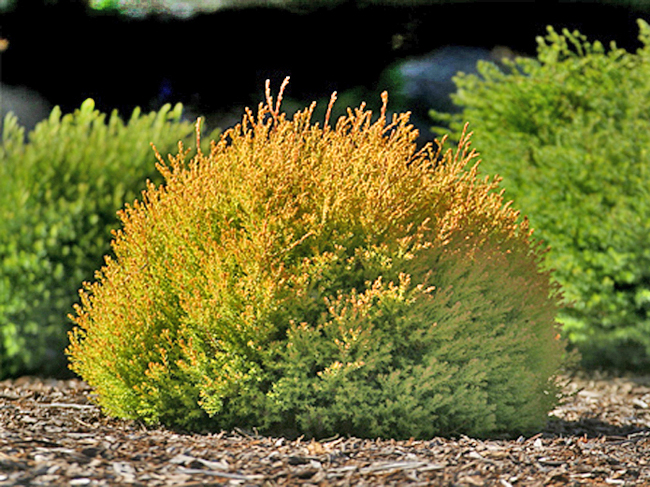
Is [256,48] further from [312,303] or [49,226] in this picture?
[312,303]

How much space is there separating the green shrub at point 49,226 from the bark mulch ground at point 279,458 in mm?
1605

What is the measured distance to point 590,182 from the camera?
7.12 meters

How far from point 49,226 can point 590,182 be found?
15.4 ft

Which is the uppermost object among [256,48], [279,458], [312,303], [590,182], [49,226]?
[256,48]

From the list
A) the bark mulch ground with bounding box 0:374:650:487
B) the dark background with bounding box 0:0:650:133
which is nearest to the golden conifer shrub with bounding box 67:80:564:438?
the bark mulch ground with bounding box 0:374:650:487

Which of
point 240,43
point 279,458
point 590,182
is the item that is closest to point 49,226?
point 279,458

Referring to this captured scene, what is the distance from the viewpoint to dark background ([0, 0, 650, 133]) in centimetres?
1080

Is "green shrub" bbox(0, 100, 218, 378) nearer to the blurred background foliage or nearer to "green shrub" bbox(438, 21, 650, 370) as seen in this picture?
"green shrub" bbox(438, 21, 650, 370)

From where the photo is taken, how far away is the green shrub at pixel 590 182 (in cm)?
706

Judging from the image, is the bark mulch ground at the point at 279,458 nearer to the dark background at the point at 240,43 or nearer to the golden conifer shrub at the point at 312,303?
the golden conifer shrub at the point at 312,303

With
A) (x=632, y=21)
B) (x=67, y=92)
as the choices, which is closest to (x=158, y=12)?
(x=67, y=92)

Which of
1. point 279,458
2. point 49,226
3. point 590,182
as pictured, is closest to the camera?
point 279,458

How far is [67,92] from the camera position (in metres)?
10.8

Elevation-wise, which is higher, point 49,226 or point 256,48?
point 256,48
